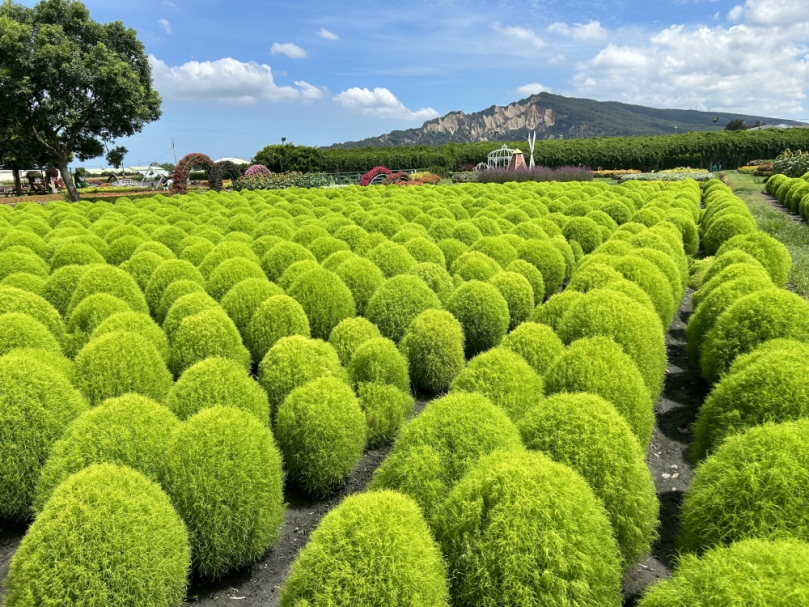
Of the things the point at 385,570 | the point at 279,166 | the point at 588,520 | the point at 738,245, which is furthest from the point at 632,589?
the point at 279,166

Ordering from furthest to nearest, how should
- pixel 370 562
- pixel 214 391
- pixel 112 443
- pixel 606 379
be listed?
1. pixel 214 391
2. pixel 606 379
3. pixel 112 443
4. pixel 370 562

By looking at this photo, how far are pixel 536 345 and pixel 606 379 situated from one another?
1.12m

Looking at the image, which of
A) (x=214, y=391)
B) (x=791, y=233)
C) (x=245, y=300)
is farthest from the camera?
(x=791, y=233)

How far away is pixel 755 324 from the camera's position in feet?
20.2

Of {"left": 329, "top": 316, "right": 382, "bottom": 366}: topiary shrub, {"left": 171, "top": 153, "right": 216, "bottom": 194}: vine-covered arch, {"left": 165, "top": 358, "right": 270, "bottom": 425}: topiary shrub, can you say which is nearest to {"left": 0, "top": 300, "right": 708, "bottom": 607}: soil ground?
{"left": 165, "top": 358, "right": 270, "bottom": 425}: topiary shrub

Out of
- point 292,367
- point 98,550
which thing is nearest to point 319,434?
point 292,367

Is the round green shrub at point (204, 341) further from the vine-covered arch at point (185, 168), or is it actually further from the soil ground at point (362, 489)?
the vine-covered arch at point (185, 168)

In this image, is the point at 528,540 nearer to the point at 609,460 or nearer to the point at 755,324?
the point at 609,460

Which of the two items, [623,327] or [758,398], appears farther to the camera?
[623,327]

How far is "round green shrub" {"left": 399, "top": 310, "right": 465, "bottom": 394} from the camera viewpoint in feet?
24.0

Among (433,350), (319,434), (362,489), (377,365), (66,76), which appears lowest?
(362,489)

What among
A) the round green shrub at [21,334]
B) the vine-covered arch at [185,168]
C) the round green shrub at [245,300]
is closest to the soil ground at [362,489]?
the round green shrub at [21,334]

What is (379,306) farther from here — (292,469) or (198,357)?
(292,469)

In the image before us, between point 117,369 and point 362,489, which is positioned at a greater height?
point 117,369
